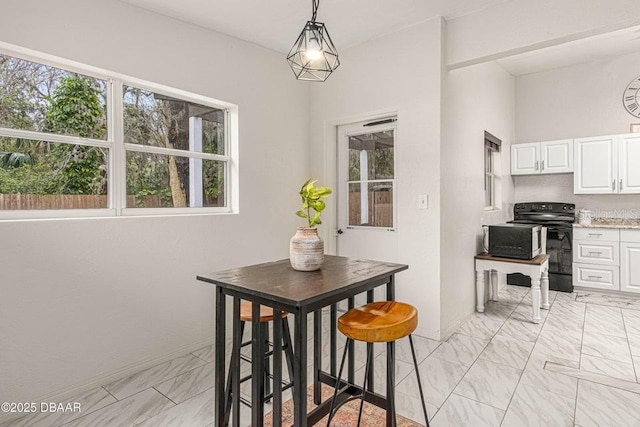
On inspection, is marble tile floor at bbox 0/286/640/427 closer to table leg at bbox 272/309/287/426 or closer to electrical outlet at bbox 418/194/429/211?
table leg at bbox 272/309/287/426

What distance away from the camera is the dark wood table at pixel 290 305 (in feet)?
4.79

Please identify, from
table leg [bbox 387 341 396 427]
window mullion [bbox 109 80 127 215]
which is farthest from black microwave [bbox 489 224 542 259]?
window mullion [bbox 109 80 127 215]

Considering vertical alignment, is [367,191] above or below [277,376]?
above

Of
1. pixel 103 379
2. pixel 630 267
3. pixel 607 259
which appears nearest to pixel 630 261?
pixel 630 267

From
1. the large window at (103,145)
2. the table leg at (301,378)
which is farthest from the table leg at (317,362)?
the large window at (103,145)

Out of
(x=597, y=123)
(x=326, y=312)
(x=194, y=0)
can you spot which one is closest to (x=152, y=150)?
(x=194, y=0)

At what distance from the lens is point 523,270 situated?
345 centimetres

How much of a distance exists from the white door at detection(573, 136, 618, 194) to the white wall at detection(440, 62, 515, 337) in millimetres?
1153

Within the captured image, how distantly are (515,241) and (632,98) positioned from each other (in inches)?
112

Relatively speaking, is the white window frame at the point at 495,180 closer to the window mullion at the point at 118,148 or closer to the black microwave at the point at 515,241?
the black microwave at the point at 515,241

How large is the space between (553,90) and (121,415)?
6114mm

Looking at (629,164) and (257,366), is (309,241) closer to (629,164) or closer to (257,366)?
(257,366)

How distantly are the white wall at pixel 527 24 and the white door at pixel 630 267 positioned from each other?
2919 millimetres

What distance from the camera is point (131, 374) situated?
2.50 metres
